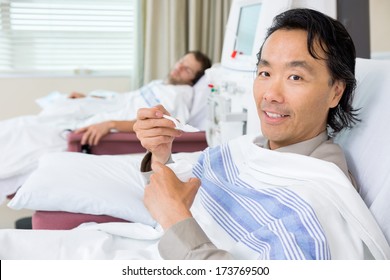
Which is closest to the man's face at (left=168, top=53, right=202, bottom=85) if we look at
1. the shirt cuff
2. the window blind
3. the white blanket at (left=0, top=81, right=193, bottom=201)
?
the white blanket at (left=0, top=81, right=193, bottom=201)

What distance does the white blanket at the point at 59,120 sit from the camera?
2.11 meters

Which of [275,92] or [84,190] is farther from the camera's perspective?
[84,190]

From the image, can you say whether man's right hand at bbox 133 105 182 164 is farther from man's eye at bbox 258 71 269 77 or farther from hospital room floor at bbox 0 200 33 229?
hospital room floor at bbox 0 200 33 229

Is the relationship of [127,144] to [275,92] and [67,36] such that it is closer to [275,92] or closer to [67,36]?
[275,92]

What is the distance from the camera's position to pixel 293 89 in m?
0.99

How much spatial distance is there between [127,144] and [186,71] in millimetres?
900

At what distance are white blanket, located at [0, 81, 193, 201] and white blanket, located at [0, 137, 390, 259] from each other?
1.04 metres

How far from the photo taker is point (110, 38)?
3748mm

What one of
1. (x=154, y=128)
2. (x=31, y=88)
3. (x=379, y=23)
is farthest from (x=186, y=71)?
(x=154, y=128)

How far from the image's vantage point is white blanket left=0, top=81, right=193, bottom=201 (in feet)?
6.92

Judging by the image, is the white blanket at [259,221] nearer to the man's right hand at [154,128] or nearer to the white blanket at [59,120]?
the man's right hand at [154,128]

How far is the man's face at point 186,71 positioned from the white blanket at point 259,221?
159 centimetres

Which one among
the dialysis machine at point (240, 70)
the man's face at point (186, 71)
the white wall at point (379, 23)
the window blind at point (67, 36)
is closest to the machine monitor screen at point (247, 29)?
the dialysis machine at point (240, 70)
